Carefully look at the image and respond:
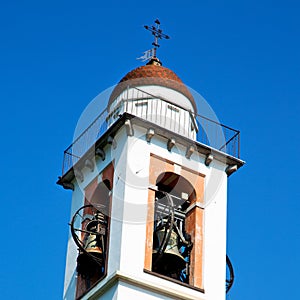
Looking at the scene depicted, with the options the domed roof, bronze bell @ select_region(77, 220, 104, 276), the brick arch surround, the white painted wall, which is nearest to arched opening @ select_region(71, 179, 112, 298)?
bronze bell @ select_region(77, 220, 104, 276)

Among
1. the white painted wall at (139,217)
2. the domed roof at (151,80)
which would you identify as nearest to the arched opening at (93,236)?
the white painted wall at (139,217)

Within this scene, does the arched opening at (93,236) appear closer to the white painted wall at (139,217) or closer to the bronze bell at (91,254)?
the bronze bell at (91,254)

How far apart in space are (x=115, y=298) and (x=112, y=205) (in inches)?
92.2

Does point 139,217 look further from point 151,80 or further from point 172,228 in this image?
point 151,80

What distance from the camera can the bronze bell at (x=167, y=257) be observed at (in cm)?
2494

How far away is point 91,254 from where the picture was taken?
25.4 meters

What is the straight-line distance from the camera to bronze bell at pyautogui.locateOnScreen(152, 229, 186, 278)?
24.9m

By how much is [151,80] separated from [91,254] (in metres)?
4.44

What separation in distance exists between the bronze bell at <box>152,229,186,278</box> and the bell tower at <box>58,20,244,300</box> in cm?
2

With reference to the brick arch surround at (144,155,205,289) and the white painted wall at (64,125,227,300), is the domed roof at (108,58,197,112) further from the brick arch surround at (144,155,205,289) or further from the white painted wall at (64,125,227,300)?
the brick arch surround at (144,155,205,289)

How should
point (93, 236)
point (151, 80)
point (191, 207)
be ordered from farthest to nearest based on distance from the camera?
point (151, 80) < point (191, 207) < point (93, 236)

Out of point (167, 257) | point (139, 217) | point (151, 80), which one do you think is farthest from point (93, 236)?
point (151, 80)

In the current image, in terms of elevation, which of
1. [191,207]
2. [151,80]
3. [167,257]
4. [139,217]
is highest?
[151,80]

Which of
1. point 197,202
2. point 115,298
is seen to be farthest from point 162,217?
point 115,298
